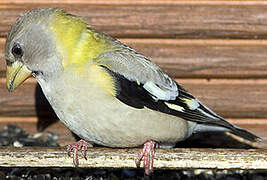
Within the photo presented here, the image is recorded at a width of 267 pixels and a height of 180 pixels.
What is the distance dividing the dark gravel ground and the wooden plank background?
43cm

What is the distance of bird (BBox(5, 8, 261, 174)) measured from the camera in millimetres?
4008

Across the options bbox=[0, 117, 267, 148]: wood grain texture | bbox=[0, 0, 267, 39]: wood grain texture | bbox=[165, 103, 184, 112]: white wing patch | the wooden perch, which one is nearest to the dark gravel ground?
bbox=[0, 117, 267, 148]: wood grain texture

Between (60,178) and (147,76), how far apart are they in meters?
1.06

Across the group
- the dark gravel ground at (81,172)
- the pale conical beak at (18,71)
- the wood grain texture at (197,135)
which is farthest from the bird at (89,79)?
the wood grain texture at (197,135)

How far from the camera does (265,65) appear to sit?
5137 mm

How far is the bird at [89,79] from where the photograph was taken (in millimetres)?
4008

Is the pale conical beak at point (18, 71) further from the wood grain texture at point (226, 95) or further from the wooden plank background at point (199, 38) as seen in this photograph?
the wood grain texture at point (226, 95)

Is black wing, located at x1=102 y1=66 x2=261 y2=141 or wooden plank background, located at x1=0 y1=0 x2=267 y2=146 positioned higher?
wooden plank background, located at x1=0 y1=0 x2=267 y2=146

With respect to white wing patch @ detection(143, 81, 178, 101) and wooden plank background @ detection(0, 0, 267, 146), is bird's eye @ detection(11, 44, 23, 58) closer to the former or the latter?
white wing patch @ detection(143, 81, 178, 101)

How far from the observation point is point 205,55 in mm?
5180

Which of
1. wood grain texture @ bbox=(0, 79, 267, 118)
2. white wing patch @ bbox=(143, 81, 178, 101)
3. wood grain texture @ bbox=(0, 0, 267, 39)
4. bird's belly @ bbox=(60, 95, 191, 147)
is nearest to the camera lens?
bird's belly @ bbox=(60, 95, 191, 147)

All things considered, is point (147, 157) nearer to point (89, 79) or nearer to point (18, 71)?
point (89, 79)

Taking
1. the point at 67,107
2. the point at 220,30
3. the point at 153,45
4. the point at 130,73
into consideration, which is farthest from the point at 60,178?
the point at 220,30

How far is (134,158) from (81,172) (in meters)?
0.84
